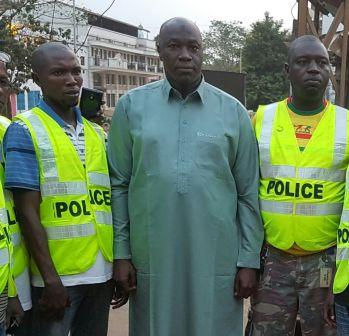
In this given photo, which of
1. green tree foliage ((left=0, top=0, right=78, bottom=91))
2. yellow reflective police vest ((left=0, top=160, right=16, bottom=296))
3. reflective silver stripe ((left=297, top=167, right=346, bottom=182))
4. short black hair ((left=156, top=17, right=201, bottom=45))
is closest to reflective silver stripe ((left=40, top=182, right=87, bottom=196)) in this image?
yellow reflective police vest ((left=0, top=160, right=16, bottom=296))

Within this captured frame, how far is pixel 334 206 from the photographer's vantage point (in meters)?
2.54

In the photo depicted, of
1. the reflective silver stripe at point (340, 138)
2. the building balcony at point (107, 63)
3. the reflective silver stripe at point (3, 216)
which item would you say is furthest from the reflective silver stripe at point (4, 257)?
the building balcony at point (107, 63)

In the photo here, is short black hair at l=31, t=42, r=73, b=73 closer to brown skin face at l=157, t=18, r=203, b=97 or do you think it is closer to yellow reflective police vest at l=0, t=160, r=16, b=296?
brown skin face at l=157, t=18, r=203, b=97

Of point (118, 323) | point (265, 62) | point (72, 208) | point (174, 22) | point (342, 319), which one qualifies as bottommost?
point (118, 323)

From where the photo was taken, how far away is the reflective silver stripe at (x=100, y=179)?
2.48m

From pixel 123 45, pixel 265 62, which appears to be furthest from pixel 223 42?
pixel 265 62

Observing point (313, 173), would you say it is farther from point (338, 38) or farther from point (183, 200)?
point (338, 38)

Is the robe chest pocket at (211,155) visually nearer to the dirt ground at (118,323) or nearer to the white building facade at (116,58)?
the dirt ground at (118,323)

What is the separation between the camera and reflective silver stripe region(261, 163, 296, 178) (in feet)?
8.44

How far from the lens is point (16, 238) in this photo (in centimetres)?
235

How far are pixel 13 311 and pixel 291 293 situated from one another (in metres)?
1.38

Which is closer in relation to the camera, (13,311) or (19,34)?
(13,311)

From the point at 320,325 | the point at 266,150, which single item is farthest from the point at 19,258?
the point at 320,325

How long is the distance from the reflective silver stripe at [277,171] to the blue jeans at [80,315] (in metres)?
0.98
